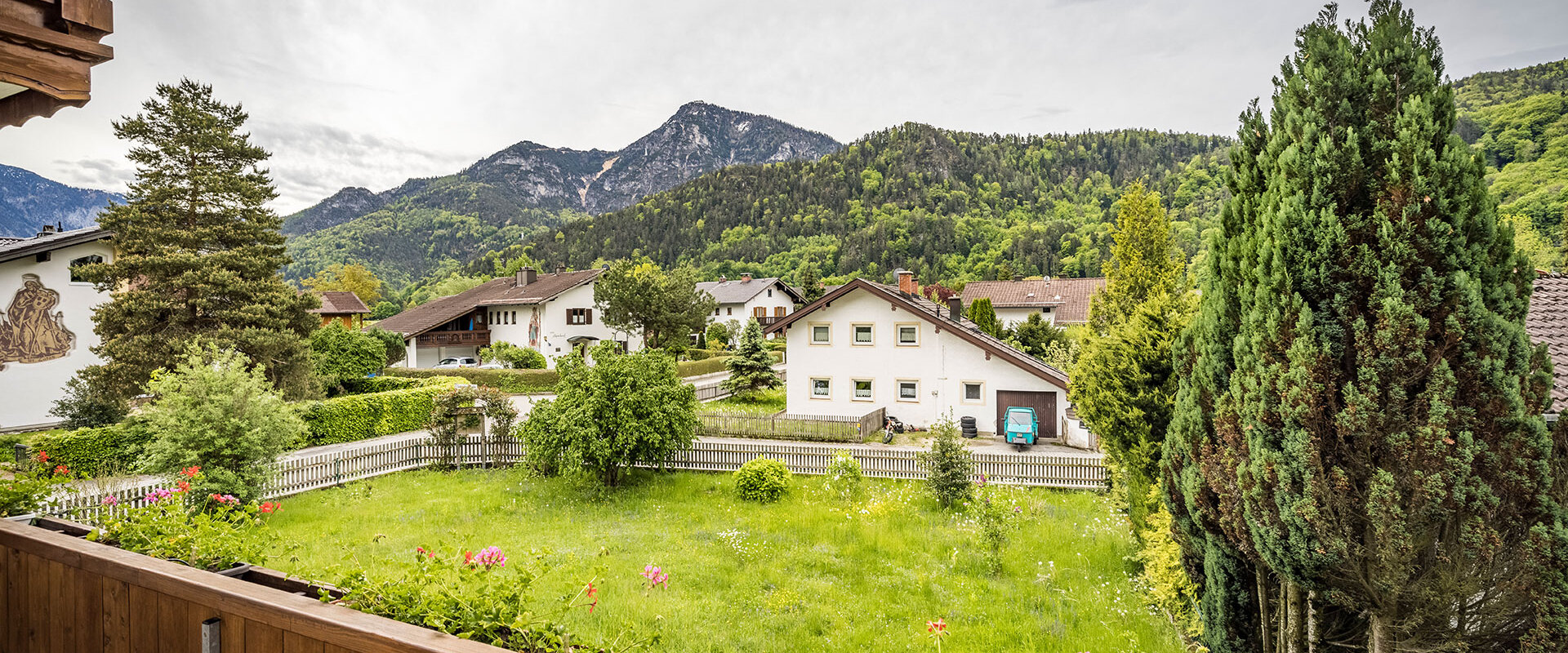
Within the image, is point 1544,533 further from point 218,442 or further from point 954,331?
point 954,331

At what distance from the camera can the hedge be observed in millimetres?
20500

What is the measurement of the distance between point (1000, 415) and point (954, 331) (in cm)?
325

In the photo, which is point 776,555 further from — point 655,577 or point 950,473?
point 950,473

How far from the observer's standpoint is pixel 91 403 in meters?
17.4

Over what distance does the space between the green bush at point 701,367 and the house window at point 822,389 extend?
44.9ft

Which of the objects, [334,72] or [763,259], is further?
[763,259]


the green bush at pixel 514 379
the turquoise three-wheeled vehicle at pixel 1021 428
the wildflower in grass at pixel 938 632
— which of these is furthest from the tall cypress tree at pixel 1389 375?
the green bush at pixel 514 379

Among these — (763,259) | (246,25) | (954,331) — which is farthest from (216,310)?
(763,259)

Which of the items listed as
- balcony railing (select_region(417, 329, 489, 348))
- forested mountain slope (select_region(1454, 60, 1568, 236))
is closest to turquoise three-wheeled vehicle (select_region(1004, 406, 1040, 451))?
forested mountain slope (select_region(1454, 60, 1568, 236))

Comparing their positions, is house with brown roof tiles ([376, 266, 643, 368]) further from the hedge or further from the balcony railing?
the hedge

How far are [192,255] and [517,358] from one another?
18888 mm

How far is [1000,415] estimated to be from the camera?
2216cm

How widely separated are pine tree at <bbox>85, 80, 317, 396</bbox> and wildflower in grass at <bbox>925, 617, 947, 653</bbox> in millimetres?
22168

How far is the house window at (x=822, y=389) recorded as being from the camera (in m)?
24.5
